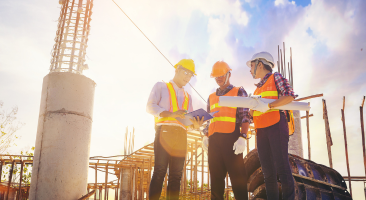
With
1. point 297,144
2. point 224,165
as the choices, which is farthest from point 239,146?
point 297,144

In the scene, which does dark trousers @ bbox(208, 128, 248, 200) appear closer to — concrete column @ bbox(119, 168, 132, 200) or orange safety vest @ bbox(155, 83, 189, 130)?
orange safety vest @ bbox(155, 83, 189, 130)

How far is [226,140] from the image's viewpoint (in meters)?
3.78

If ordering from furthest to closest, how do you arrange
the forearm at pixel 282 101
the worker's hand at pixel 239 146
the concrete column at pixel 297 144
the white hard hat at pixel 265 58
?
the concrete column at pixel 297 144
the white hard hat at pixel 265 58
the worker's hand at pixel 239 146
the forearm at pixel 282 101

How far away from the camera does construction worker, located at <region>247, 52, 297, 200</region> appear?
326cm

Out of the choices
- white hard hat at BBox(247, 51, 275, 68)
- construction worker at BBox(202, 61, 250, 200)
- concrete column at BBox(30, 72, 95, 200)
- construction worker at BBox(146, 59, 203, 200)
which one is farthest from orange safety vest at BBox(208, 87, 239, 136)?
concrete column at BBox(30, 72, 95, 200)

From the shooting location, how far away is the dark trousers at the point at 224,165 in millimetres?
3551

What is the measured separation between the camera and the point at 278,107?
3.48m

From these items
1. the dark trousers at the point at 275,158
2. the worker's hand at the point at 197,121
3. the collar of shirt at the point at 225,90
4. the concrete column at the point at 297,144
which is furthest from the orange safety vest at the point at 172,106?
the concrete column at the point at 297,144

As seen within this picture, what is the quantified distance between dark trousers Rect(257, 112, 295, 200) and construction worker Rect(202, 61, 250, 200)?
30cm

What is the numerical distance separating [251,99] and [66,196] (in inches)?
177

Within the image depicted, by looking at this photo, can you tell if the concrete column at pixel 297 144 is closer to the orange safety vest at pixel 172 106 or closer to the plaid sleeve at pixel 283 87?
the plaid sleeve at pixel 283 87

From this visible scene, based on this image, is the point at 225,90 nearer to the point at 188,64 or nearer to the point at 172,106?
the point at 188,64

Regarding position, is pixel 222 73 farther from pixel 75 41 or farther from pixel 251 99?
pixel 75 41

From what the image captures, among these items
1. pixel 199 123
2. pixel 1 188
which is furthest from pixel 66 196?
pixel 1 188
